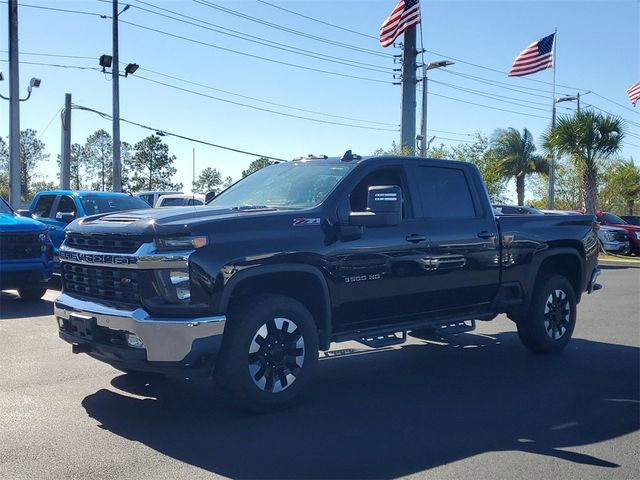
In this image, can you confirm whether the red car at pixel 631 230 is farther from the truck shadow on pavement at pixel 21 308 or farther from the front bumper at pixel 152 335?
the front bumper at pixel 152 335

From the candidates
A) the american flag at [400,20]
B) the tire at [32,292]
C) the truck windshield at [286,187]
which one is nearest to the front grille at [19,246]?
the tire at [32,292]

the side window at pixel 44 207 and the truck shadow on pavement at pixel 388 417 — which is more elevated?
the side window at pixel 44 207

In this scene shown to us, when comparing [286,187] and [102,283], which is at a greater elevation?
[286,187]

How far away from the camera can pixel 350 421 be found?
203 inches

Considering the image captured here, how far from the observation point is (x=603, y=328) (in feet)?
31.8

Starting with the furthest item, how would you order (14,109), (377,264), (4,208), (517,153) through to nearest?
1. (517,153)
2. (14,109)
3. (4,208)
4. (377,264)

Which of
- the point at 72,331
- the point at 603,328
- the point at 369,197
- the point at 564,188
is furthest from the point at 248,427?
the point at 564,188

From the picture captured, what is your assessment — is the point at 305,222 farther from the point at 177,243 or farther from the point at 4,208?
the point at 4,208

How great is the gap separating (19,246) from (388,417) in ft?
23.9

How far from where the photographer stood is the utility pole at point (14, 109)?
63.0ft

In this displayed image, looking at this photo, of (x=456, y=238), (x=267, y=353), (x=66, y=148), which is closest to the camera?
(x=267, y=353)

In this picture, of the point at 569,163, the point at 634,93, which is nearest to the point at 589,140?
the point at 634,93

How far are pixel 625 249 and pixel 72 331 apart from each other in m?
24.1

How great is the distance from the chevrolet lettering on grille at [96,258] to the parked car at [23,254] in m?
5.02
